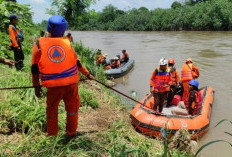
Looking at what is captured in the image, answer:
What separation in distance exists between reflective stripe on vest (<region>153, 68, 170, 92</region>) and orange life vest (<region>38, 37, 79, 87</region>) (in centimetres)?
331

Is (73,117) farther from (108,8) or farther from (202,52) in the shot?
(108,8)

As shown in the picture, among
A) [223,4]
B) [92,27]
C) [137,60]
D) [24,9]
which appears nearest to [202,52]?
[137,60]

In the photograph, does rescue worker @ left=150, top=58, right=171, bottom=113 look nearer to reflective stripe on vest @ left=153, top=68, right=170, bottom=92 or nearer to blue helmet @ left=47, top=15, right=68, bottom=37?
reflective stripe on vest @ left=153, top=68, right=170, bottom=92

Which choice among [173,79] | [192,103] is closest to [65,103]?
[192,103]

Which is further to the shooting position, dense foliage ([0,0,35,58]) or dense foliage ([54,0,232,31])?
dense foliage ([54,0,232,31])

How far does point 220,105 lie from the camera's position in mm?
7824

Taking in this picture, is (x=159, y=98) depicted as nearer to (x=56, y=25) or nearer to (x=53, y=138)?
(x=53, y=138)

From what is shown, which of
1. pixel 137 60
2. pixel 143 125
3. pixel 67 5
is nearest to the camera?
pixel 143 125

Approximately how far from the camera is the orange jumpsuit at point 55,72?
2654 mm

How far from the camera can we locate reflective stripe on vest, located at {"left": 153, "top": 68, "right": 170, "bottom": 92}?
5621 millimetres

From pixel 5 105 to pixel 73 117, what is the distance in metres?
1.38

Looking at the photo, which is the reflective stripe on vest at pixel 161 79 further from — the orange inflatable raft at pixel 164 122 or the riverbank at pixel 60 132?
the riverbank at pixel 60 132

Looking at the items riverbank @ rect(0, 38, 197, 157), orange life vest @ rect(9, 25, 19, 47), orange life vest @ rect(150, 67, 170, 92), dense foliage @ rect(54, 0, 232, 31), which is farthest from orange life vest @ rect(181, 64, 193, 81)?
dense foliage @ rect(54, 0, 232, 31)

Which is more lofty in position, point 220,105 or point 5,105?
point 5,105
